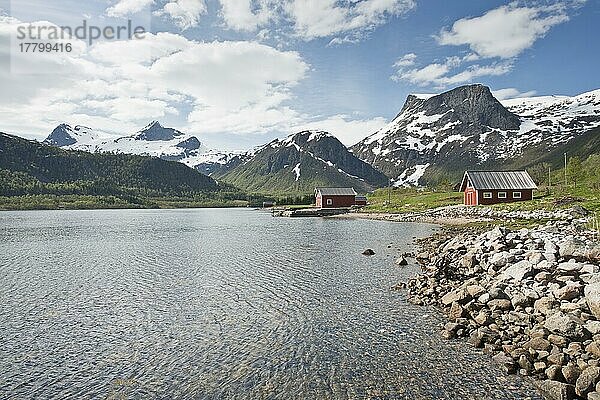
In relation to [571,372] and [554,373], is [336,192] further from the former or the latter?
[571,372]

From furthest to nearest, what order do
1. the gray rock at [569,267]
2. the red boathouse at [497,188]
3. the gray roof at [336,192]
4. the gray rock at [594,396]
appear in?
the gray roof at [336,192] < the red boathouse at [497,188] < the gray rock at [569,267] < the gray rock at [594,396]

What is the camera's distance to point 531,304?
1848cm

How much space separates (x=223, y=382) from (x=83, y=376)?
4.47m

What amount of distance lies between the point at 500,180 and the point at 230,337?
3121 inches

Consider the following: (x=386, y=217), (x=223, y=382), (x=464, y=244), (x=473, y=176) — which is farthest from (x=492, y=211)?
(x=223, y=382)

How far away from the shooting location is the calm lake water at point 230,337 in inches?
527

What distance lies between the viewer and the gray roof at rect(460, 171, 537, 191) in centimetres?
8431

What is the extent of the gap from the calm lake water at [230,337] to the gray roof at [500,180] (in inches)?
2215

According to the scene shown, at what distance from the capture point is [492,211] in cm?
7025

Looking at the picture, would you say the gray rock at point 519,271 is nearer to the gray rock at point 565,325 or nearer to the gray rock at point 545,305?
the gray rock at point 545,305

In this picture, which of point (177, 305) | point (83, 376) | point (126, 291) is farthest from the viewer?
point (126, 291)

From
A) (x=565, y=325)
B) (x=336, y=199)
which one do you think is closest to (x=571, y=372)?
(x=565, y=325)

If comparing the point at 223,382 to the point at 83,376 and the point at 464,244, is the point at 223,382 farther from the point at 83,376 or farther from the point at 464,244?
the point at 464,244

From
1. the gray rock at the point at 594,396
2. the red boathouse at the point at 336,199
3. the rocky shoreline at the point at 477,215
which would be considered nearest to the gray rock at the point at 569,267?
the gray rock at the point at 594,396
